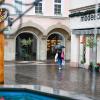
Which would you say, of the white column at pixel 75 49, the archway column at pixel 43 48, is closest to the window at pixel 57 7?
the archway column at pixel 43 48

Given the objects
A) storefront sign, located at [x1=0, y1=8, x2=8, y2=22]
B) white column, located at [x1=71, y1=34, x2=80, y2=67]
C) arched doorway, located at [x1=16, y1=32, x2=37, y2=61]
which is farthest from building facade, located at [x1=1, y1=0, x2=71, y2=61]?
storefront sign, located at [x1=0, y1=8, x2=8, y2=22]

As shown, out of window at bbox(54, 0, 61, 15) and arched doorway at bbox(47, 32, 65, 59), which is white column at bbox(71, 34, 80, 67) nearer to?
window at bbox(54, 0, 61, 15)

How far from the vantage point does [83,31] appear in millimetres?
28312

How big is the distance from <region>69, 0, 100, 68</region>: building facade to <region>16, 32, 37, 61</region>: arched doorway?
37.2 feet

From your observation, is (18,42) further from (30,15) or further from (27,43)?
(30,15)

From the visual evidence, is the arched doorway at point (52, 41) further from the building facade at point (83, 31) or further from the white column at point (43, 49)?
the building facade at point (83, 31)

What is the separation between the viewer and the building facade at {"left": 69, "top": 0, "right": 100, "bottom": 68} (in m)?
27.1

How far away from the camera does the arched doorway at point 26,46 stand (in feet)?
135

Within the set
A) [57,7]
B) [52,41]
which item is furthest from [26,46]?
[57,7]

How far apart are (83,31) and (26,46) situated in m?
14.1

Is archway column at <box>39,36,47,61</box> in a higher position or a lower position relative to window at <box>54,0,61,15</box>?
lower

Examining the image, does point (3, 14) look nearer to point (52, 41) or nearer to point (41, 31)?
point (41, 31)

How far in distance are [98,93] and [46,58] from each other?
81.1 ft

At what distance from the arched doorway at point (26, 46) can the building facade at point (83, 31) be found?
11.3 m
